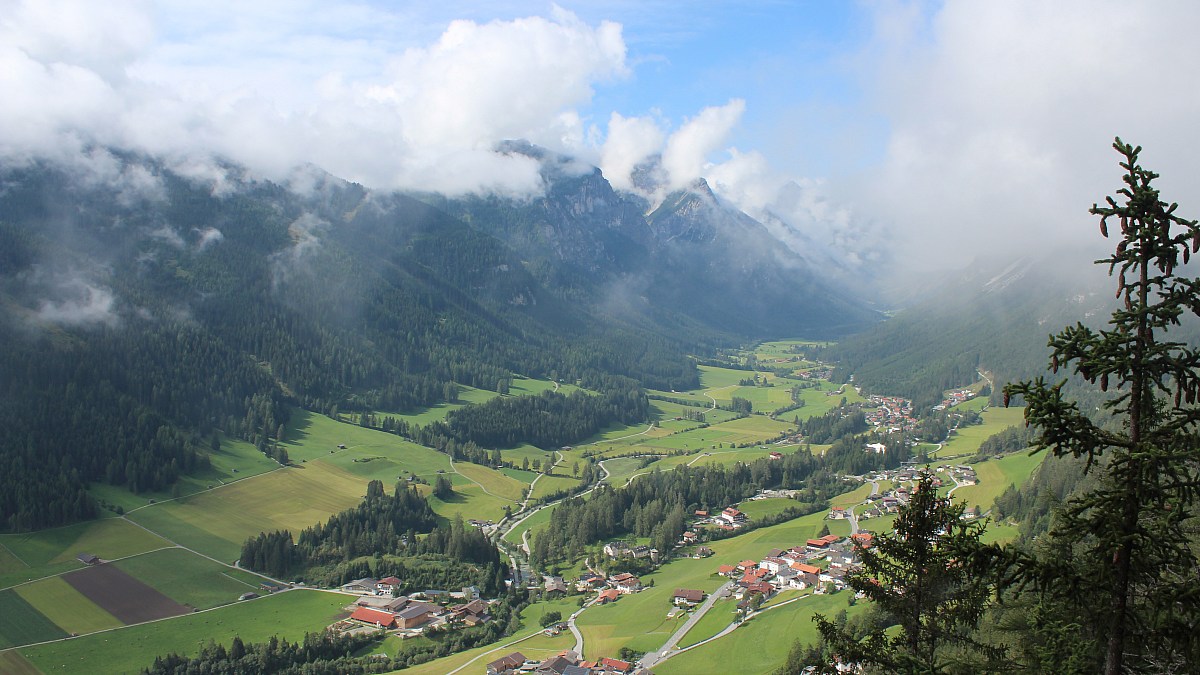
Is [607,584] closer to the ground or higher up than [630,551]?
closer to the ground

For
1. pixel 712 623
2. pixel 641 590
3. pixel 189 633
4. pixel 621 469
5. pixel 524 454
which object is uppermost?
pixel 524 454

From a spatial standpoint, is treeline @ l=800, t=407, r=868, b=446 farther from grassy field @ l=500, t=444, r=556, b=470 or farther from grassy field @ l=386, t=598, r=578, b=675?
grassy field @ l=386, t=598, r=578, b=675

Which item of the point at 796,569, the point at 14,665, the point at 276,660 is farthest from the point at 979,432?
the point at 14,665

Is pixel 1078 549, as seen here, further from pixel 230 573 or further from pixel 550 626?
pixel 230 573

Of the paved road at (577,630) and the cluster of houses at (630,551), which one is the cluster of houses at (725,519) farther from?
the paved road at (577,630)

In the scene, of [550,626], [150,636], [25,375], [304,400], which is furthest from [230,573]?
[304,400]

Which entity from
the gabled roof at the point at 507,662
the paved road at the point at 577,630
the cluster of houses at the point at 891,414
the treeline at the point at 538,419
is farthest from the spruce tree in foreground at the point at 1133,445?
the cluster of houses at the point at 891,414

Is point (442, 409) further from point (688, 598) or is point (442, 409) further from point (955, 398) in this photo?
point (955, 398)
